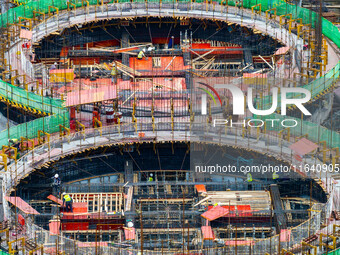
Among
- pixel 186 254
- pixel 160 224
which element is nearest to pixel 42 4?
pixel 160 224

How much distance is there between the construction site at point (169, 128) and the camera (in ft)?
313

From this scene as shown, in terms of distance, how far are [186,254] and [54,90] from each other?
2727cm

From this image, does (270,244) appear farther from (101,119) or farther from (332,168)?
(101,119)

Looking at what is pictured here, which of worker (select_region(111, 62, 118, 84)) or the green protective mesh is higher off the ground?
worker (select_region(111, 62, 118, 84))

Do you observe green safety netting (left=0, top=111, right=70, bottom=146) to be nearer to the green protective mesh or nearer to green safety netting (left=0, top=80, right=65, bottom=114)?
the green protective mesh

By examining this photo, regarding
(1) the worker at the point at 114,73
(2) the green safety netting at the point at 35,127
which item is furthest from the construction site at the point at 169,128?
(1) the worker at the point at 114,73

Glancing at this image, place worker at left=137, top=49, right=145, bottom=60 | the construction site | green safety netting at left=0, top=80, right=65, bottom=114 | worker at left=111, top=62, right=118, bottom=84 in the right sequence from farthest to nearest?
worker at left=137, top=49, right=145, bottom=60 → worker at left=111, top=62, right=118, bottom=84 → green safety netting at left=0, top=80, right=65, bottom=114 → the construction site

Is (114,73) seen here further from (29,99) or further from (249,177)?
(249,177)

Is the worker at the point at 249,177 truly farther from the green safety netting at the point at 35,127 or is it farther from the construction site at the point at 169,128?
the green safety netting at the point at 35,127

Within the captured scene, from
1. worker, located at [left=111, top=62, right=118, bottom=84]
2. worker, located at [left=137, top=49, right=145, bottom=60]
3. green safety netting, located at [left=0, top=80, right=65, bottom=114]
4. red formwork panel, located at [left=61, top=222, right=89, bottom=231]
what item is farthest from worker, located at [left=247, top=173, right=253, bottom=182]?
worker, located at [left=137, top=49, right=145, bottom=60]

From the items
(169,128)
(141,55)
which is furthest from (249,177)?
(141,55)

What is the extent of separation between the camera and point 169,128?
105 m

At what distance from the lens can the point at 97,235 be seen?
315ft

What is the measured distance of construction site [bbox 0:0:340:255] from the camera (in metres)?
95.3
